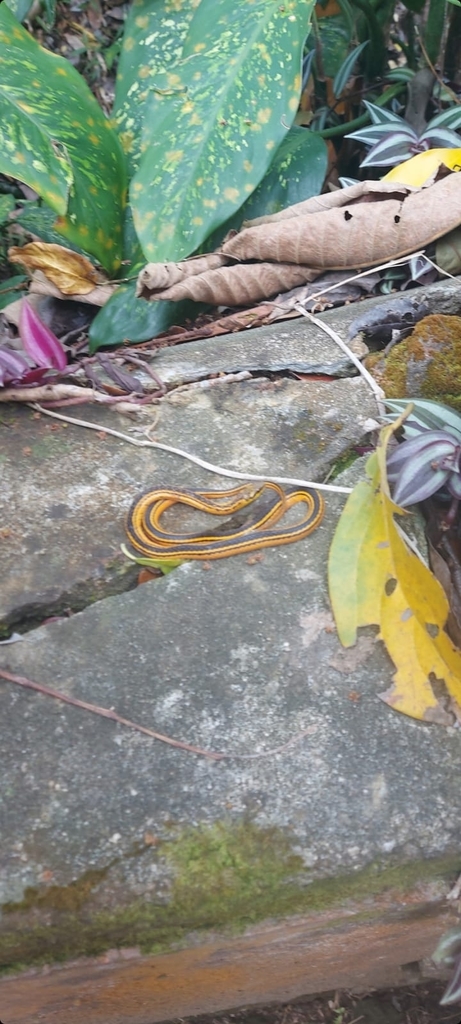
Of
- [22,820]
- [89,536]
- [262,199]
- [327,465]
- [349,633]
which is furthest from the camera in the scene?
[262,199]

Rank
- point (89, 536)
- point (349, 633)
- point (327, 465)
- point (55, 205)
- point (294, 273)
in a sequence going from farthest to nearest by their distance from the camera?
point (294, 273), point (55, 205), point (327, 465), point (89, 536), point (349, 633)

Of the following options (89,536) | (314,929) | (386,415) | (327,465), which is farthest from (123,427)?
(314,929)

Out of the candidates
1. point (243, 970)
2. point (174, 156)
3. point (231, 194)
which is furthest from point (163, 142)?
point (243, 970)

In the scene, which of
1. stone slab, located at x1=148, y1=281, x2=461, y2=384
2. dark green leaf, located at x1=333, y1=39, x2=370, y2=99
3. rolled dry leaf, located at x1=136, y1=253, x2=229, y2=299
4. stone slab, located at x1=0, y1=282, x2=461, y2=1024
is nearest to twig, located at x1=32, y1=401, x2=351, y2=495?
stone slab, located at x1=0, y1=282, x2=461, y2=1024

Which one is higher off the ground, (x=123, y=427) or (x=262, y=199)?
(x=262, y=199)

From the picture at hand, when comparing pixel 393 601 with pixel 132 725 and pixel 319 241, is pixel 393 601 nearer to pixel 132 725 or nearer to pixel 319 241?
pixel 132 725

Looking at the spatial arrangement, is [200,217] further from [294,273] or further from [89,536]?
[89,536]

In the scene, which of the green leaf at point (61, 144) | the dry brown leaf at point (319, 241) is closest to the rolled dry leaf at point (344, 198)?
the dry brown leaf at point (319, 241)

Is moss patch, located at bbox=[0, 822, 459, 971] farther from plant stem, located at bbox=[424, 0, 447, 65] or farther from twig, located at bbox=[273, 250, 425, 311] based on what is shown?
plant stem, located at bbox=[424, 0, 447, 65]
